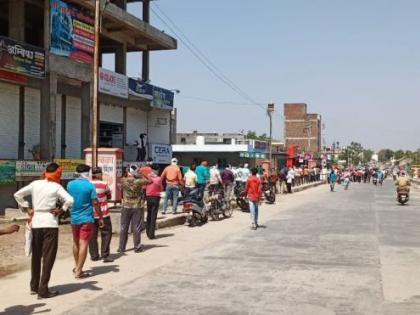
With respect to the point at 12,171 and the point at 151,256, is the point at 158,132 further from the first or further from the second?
the point at 151,256

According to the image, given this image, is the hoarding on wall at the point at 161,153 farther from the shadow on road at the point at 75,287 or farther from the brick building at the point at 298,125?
the brick building at the point at 298,125

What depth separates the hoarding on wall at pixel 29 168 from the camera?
66.9 feet

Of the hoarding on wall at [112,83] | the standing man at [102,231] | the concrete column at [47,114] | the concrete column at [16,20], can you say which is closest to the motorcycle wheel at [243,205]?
the concrete column at [47,114]

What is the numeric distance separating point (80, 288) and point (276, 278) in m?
2.99

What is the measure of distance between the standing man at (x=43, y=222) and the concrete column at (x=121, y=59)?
89.6 feet

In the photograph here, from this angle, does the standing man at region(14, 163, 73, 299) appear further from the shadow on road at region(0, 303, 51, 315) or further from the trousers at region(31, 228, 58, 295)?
the shadow on road at region(0, 303, 51, 315)

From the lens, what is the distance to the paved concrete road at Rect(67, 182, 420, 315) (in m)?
7.13

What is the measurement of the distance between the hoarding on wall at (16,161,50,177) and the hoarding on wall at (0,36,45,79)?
3.47m

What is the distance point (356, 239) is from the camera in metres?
13.9

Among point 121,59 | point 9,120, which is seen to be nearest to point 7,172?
point 9,120

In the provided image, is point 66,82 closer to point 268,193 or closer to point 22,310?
point 268,193

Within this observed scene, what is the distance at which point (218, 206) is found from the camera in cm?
1906

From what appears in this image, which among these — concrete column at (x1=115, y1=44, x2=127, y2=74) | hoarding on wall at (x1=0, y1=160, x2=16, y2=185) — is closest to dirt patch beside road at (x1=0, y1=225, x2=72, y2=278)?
hoarding on wall at (x1=0, y1=160, x2=16, y2=185)

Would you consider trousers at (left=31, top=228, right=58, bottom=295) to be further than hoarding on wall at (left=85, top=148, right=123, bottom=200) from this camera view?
No
